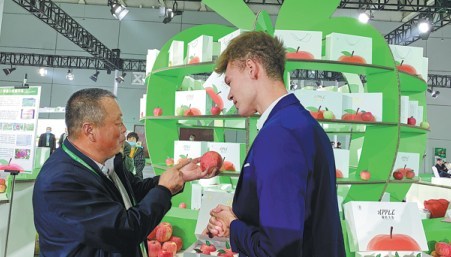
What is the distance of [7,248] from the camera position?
344 cm

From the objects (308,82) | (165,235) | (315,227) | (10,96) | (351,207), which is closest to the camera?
(315,227)

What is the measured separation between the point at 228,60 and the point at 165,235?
7.03 ft

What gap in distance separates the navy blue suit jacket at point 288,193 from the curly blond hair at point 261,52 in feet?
0.38

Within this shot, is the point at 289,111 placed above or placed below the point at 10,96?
below

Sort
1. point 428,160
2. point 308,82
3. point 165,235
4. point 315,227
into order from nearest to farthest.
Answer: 1. point 315,227
2. point 165,235
3. point 428,160
4. point 308,82

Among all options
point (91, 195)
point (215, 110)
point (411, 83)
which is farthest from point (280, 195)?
point (411, 83)

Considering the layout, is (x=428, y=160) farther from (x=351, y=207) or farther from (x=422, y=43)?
(x=351, y=207)

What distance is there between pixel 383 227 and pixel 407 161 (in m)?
1.77

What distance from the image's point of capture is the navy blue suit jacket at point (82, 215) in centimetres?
130

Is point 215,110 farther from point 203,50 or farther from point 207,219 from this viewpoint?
point 207,219

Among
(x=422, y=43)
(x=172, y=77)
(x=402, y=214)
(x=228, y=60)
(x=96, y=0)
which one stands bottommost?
(x=402, y=214)

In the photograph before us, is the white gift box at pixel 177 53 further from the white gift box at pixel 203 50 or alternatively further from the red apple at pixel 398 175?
the red apple at pixel 398 175

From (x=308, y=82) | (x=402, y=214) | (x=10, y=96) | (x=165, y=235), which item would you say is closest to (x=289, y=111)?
(x=402, y=214)

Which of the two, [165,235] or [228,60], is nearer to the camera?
[228,60]
